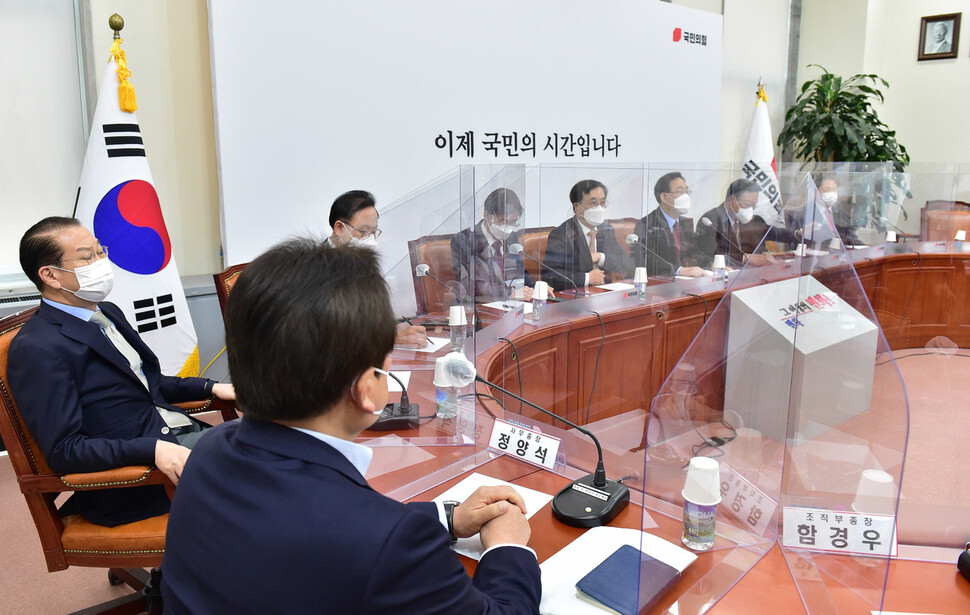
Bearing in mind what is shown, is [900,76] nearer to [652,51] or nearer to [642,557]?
[652,51]

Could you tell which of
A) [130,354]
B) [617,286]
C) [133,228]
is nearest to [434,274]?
[130,354]

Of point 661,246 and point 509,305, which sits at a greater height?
point 661,246

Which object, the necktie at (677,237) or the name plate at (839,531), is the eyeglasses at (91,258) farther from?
the necktie at (677,237)

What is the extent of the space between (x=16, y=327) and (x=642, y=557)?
1.53m

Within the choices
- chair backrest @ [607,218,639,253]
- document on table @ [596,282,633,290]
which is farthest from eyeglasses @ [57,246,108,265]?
chair backrest @ [607,218,639,253]

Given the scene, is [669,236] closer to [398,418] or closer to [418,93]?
[418,93]

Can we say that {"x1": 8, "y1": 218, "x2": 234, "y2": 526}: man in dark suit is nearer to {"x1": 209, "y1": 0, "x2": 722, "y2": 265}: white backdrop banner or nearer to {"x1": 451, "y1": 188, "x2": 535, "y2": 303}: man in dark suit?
{"x1": 451, "y1": 188, "x2": 535, "y2": 303}: man in dark suit

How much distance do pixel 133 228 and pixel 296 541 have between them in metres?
2.67

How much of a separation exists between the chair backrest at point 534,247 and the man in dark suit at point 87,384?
160 cm

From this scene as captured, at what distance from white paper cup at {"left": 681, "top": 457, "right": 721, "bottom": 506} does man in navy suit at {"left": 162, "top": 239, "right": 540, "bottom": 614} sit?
14.1 inches

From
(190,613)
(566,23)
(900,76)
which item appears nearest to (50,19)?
(566,23)

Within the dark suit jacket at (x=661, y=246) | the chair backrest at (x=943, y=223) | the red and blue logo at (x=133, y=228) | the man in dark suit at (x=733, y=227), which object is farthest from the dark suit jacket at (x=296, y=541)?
the chair backrest at (x=943, y=223)

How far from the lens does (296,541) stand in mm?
664

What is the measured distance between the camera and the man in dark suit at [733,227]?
3777 millimetres
